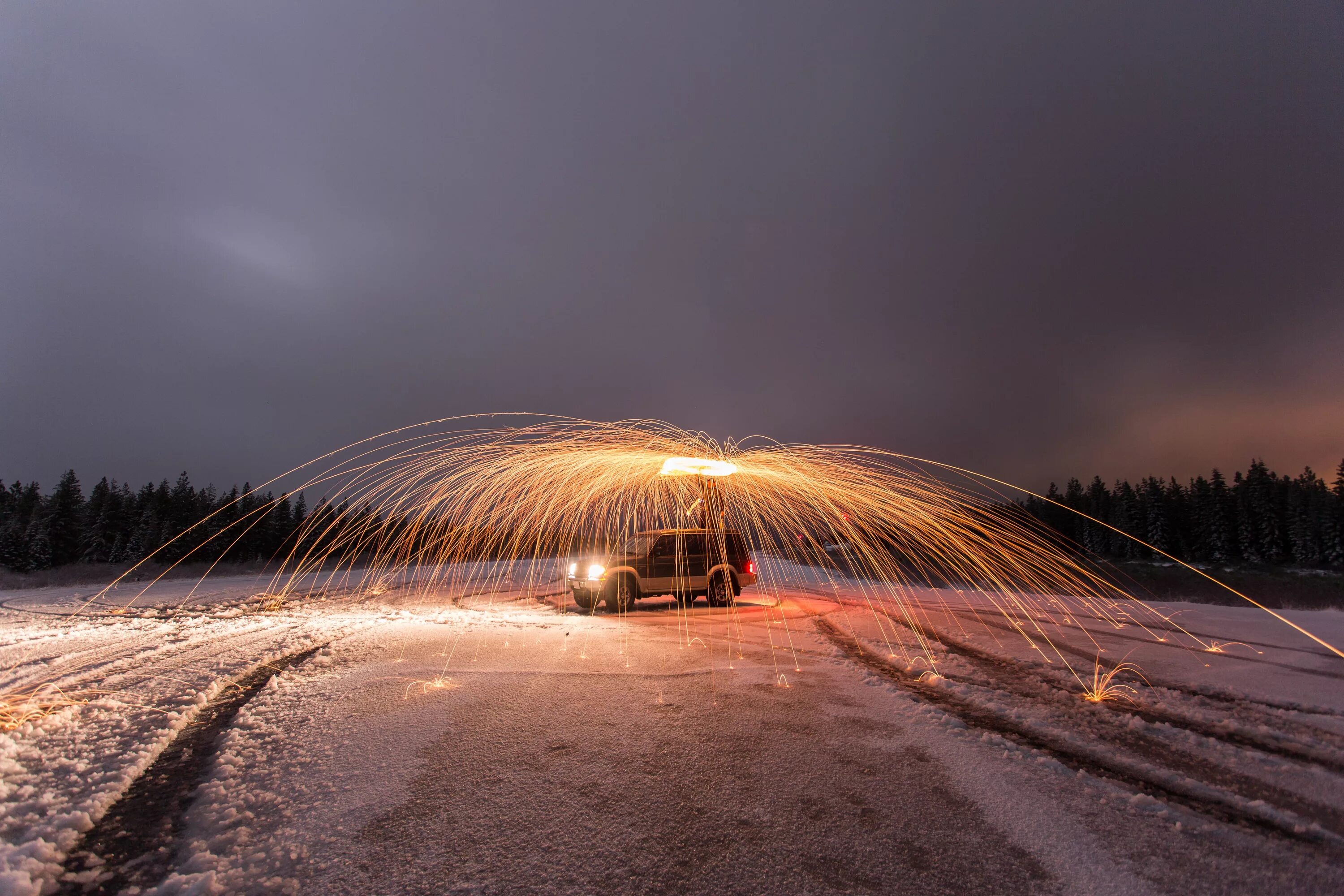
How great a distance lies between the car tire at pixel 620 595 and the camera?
35.6 ft

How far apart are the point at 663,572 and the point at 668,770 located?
8.31 meters

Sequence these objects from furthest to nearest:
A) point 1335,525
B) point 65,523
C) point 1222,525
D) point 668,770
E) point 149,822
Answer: point 1222,525 → point 1335,525 → point 65,523 → point 668,770 → point 149,822

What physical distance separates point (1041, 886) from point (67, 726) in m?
6.20

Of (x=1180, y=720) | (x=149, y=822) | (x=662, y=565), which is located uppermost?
(x=662, y=565)

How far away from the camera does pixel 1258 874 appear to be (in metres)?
2.41

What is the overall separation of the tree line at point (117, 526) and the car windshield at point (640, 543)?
33979 millimetres

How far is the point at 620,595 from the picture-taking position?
10859 millimetres

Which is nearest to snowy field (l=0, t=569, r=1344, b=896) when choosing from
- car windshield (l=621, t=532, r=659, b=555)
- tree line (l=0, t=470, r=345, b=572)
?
car windshield (l=621, t=532, r=659, b=555)

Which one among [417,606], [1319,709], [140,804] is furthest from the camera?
[417,606]

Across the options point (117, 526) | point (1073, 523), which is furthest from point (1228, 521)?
point (117, 526)

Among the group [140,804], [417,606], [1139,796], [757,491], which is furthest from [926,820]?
[417,606]

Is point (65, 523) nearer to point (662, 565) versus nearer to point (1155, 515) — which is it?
point (662, 565)

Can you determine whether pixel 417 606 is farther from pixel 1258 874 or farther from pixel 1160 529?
pixel 1160 529

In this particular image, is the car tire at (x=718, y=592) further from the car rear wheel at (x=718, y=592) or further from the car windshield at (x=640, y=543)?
the car windshield at (x=640, y=543)
